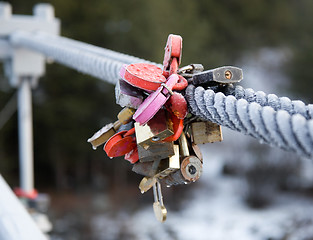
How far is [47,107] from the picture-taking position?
4117 mm

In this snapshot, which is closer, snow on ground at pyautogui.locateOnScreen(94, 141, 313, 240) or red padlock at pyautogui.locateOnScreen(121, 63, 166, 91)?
red padlock at pyautogui.locateOnScreen(121, 63, 166, 91)

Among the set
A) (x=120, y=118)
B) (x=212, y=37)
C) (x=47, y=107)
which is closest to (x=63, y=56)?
(x=120, y=118)

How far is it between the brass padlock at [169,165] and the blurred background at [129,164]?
3.16 meters

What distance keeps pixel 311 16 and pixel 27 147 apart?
15.8 ft

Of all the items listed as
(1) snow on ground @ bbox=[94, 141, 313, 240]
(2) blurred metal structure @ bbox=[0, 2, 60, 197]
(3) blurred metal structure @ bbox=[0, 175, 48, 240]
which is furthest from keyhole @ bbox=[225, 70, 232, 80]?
(1) snow on ground @ bbox=[94, 141, 313, 240]

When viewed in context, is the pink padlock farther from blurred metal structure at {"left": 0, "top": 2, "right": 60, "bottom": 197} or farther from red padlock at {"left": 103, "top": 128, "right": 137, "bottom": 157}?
blurred metal structure at {"left": 0, "top": 2, "right": 60, "bottom": 197}

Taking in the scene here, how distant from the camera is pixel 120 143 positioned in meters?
0.38

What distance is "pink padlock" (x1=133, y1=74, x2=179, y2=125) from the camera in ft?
1.10

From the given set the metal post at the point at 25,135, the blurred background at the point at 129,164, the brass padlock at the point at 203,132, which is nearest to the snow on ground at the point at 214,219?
the blurred background at the point at 129,164

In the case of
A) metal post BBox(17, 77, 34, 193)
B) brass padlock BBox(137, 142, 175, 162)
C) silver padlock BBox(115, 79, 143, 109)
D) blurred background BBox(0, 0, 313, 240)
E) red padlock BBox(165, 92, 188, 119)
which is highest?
blurred background BBox(0, 0, 313, 240)

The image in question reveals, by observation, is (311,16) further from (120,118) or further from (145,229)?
(120,118)

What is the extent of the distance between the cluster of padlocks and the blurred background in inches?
124

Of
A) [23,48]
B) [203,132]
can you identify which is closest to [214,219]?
[23,48]

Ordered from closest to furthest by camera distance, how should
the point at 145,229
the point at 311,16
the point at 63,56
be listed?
the point at 63,56, the point at 145,229, the point at 311,16
